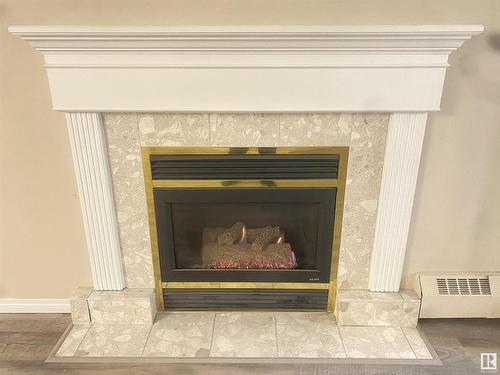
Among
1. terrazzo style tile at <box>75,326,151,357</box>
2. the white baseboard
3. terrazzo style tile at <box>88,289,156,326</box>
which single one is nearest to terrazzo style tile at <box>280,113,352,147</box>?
terrazzo style tile at <box>88,289,156,326</box>

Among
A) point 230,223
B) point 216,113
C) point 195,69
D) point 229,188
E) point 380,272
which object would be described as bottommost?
point 380,272

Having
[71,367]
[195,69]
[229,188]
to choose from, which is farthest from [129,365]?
[195,69]

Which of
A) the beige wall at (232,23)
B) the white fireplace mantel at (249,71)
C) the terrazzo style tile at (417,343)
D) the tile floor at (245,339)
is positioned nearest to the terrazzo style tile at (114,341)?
the tile floor at (245,339)

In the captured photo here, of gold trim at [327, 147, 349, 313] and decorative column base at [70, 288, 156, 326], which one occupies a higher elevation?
gold trim at [327, 147, 349, 313]

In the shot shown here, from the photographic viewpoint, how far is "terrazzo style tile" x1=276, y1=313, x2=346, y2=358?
178 cm

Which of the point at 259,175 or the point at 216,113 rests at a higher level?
the point at 216,113

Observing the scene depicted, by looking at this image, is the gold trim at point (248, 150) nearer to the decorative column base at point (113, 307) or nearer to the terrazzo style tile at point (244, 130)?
the terrazzo style tile at point (244, 130)

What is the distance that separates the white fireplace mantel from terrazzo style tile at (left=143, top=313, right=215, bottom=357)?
92cm

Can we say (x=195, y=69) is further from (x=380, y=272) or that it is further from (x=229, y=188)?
(x=380, y=272)

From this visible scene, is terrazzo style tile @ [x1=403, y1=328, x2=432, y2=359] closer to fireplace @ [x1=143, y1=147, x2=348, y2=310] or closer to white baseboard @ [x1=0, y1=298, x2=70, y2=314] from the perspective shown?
fireplace @ [x1=143, y1=147, x2=348, y2=310]

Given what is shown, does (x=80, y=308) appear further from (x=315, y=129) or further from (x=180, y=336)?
(x=315, y=129)

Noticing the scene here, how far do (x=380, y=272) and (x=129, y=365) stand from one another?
1.23m

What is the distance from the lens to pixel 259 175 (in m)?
1.78

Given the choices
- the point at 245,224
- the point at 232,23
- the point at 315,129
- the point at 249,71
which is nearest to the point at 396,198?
the point at 315,129
